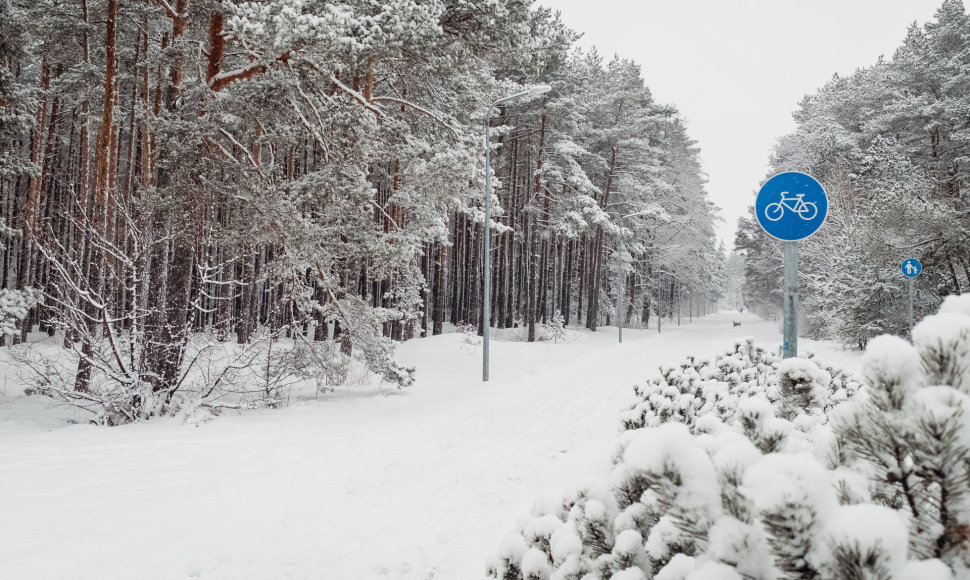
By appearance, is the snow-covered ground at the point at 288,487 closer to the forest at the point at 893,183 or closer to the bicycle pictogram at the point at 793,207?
the bicycle pictogram at the point at 793,207

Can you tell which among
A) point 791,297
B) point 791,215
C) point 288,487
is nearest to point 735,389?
point 791,297

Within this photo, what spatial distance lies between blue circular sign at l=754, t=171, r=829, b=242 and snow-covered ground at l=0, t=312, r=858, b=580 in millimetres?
2871

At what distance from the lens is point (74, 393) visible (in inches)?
301

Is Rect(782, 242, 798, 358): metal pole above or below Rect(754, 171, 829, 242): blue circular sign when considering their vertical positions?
below

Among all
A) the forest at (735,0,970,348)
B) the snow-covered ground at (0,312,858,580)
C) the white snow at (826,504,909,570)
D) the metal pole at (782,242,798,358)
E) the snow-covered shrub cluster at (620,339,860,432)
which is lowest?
the snow-covered ground at (0,312,858,580)

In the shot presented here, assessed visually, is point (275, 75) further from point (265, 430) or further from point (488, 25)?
point (265, 430)

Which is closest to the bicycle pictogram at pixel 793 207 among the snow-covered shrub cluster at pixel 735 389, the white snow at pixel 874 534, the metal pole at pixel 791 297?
the metal pole at pixel 791 297

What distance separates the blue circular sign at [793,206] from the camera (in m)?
4.45

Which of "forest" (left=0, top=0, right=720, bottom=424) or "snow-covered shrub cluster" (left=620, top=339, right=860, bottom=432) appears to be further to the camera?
"forest" (left=0, top=0, right=720, bottom=424)

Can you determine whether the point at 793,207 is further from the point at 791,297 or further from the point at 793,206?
the point at 791,297

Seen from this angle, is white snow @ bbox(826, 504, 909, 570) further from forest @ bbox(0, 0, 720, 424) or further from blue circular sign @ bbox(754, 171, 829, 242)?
forest @ bbox(0, 0, 720, 424)

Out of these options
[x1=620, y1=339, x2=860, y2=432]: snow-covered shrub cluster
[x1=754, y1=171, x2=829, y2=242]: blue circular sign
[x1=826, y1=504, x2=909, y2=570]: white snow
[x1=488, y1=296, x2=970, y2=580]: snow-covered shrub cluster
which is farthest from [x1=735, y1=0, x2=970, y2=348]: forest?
[x1=826, y1=504, x2=909, y2=570]: white snow

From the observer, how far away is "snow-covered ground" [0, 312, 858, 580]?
3826mm

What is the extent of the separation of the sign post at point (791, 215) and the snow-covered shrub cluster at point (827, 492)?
328 cm
